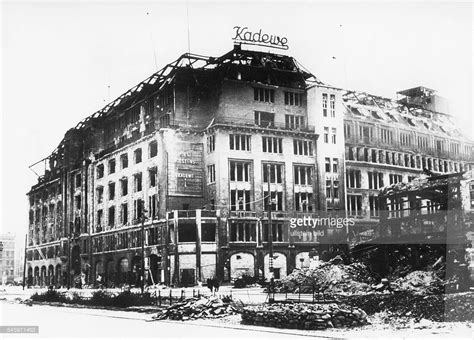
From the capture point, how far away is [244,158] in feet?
118

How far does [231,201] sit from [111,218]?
16.2 m

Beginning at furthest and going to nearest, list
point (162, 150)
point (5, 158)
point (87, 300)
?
1. point (162, 150)
2. point (87, 300)
3. point (5, 158)

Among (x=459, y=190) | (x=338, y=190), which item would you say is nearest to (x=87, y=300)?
(x=338, y=190)

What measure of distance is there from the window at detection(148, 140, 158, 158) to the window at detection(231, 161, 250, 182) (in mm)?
7656

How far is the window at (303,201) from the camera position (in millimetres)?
35722

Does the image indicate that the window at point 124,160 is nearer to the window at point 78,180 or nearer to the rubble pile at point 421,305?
the window at point 78,180

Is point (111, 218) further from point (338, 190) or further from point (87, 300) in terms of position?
point (338, 190)

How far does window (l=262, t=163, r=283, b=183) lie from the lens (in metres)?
35.4

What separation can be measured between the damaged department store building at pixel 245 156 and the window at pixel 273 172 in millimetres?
60

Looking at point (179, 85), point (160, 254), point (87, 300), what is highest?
point (179, 85)

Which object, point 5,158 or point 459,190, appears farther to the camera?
point 459,190

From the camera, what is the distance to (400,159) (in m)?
41.2

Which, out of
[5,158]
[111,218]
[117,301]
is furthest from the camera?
[111,218]

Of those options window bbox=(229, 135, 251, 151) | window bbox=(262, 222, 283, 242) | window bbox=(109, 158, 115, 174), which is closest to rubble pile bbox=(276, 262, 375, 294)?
window bbox=(262, 222, 283, 242)
